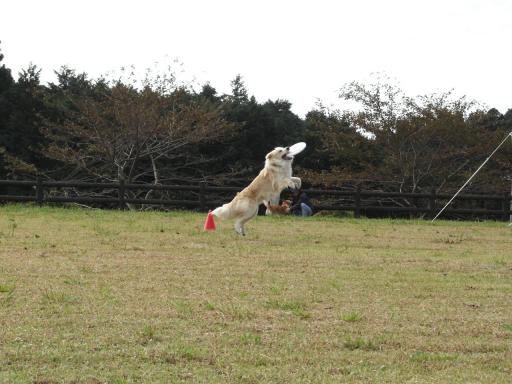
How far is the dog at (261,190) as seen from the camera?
13.2 m

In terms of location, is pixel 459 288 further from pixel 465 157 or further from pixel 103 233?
pixel 465 157

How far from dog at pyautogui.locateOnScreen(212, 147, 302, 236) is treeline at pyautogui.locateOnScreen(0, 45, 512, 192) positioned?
1038 centimetres

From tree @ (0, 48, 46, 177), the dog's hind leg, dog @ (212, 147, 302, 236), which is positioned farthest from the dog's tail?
tree @ (0, 48, 46, 177)

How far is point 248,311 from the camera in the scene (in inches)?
235

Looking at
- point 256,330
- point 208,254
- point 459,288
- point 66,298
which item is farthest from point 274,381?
point 208,254

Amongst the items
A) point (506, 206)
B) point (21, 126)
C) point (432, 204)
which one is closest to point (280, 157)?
point (432, 204)

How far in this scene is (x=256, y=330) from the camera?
5.34 metres

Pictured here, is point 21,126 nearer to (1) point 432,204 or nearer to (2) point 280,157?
(1) point 432,204

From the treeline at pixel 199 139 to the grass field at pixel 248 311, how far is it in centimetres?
1220

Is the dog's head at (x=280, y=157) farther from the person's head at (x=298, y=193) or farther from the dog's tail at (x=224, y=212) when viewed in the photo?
the person's head at (x=298, y=193)

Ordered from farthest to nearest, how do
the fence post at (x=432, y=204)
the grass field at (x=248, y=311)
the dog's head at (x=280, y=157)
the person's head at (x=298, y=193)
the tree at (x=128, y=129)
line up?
the tree at (x=128, y=129)
the fence post at (x=432, y=204)
the person's head at (x=298, y=193)
the dog's head at (x=280, y=157)
the grass field at (x=248, y=311)

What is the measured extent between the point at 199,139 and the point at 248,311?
1884 cm

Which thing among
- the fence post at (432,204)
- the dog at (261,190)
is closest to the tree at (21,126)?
the fence post at (432,204)

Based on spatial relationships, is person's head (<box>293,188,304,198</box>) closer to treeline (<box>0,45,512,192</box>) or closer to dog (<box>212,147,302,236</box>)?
treeline (<box>0,45,512,192</box>)
